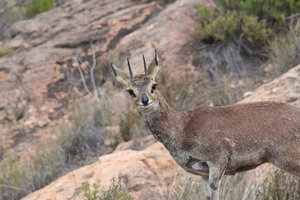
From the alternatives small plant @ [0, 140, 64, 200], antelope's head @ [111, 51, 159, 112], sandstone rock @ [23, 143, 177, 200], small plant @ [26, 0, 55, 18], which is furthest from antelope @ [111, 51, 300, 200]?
small plant @ [26, 0, 55, 18]

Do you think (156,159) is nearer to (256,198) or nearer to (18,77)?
(256,198)

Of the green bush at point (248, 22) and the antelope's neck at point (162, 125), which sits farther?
the green bush at point (248, 22)

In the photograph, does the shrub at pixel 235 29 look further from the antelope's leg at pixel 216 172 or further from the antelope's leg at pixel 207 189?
the antelope's leg at pixel 216 172

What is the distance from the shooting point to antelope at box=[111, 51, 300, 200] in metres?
5.58

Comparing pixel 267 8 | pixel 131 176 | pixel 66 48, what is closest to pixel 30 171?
pixel 131 176

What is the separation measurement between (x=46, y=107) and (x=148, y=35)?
2.50 metres

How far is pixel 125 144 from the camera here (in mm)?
9602

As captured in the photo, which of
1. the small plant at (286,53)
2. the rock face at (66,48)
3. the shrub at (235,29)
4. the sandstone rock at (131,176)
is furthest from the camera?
the shrub at (235,29)

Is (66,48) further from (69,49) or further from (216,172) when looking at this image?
(216,172)

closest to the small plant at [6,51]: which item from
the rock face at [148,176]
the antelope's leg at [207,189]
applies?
the rock face at [148,176]

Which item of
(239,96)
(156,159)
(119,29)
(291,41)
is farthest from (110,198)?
(119,29)

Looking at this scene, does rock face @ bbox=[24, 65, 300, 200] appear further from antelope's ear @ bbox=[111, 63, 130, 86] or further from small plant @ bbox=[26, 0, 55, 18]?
small plant @ bbox=[26, 0, 55, 18]

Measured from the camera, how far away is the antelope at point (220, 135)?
558 centimetres

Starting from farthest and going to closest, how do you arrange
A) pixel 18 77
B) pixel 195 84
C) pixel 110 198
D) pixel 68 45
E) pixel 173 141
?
pixel 68 45
pixel 18 77
pixel 195 84
pixel 110 198
pixel 173 141
